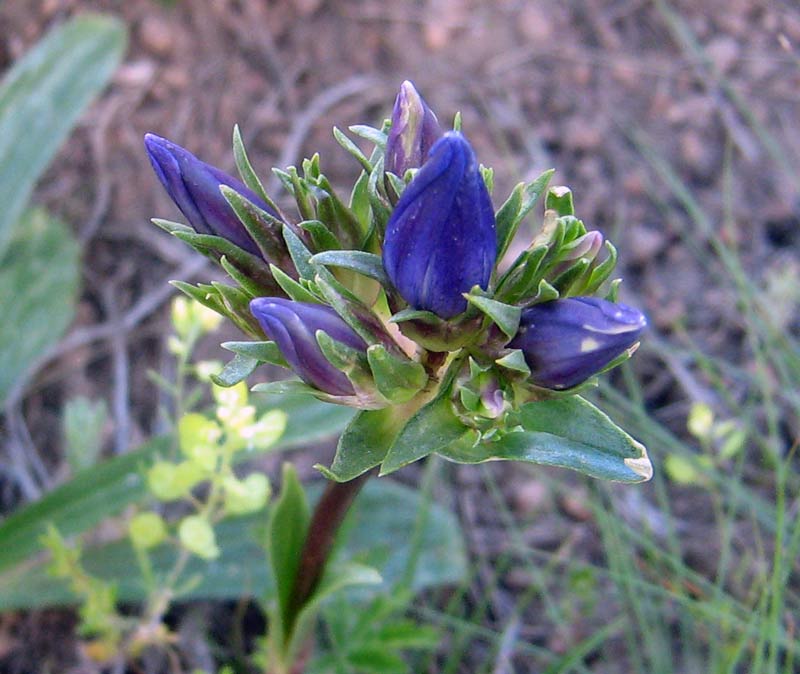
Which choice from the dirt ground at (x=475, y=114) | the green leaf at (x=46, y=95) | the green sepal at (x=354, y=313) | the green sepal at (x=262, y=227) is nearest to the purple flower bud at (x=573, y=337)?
the green sepal at (x=354, y=313)

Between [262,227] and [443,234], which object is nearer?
[443,234]

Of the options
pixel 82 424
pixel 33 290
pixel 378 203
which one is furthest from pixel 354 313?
pixel 33 290

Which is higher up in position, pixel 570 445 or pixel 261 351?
pixel 261 351

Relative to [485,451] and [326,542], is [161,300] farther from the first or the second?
[485,451]

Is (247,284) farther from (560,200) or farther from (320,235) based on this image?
(560,200)

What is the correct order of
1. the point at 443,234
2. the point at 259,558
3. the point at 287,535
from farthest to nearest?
the point at 259,558 → the point at 287,535 → the point at 443,234

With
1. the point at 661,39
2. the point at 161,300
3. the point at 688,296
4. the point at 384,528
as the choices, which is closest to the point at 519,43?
the point at 661,39
